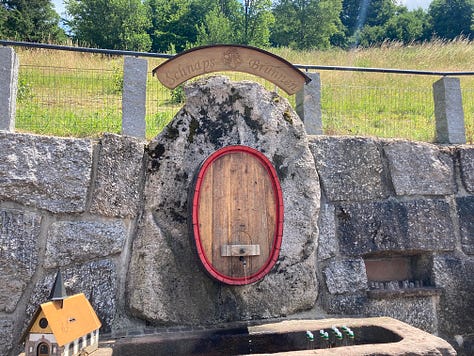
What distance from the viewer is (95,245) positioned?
3.23 m

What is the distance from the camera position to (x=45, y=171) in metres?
3.15

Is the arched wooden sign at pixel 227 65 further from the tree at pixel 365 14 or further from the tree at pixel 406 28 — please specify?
the tree at pixel 365 14

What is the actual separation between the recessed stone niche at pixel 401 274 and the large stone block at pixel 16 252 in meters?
2.87

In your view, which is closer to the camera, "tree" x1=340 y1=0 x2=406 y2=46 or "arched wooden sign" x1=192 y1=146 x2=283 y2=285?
"arched wooden sign" x1=192 y1=146 x2=283 y2=285

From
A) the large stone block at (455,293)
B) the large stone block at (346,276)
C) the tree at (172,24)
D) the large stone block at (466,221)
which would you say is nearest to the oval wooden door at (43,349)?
the large stone block at (346,276)

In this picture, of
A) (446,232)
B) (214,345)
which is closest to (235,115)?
(214,345)

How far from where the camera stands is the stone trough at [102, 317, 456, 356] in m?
2.65

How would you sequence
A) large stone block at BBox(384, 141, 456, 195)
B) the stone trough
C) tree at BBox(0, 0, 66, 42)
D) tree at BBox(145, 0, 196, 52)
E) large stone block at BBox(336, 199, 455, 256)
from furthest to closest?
tree at BBox(145, 0, 196, 52) < tree at BBox(0, 0, 66, 42) < large stone block at BBox(384, 141, 456, 195) < large stone block at BBox(336, 199, 455, 256) < the stone trough

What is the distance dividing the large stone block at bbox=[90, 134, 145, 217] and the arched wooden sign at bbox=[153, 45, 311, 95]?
2.22 ft

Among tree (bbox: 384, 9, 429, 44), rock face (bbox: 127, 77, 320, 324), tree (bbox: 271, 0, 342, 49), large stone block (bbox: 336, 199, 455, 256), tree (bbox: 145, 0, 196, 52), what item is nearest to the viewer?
rock face (bbox: 127, 77, 320, 324)

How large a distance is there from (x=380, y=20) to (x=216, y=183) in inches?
1564

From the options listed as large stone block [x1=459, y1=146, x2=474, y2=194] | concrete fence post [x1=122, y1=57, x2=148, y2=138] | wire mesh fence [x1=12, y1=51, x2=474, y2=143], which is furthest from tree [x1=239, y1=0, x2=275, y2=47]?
concrete fence post [x1=122, y1=57, x2=148, y2=138]

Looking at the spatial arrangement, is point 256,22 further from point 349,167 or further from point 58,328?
point 58,328

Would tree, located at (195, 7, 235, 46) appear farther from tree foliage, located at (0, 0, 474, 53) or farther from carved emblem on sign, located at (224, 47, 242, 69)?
carved emblem on sign, located at (224, 47, 242, 69)
